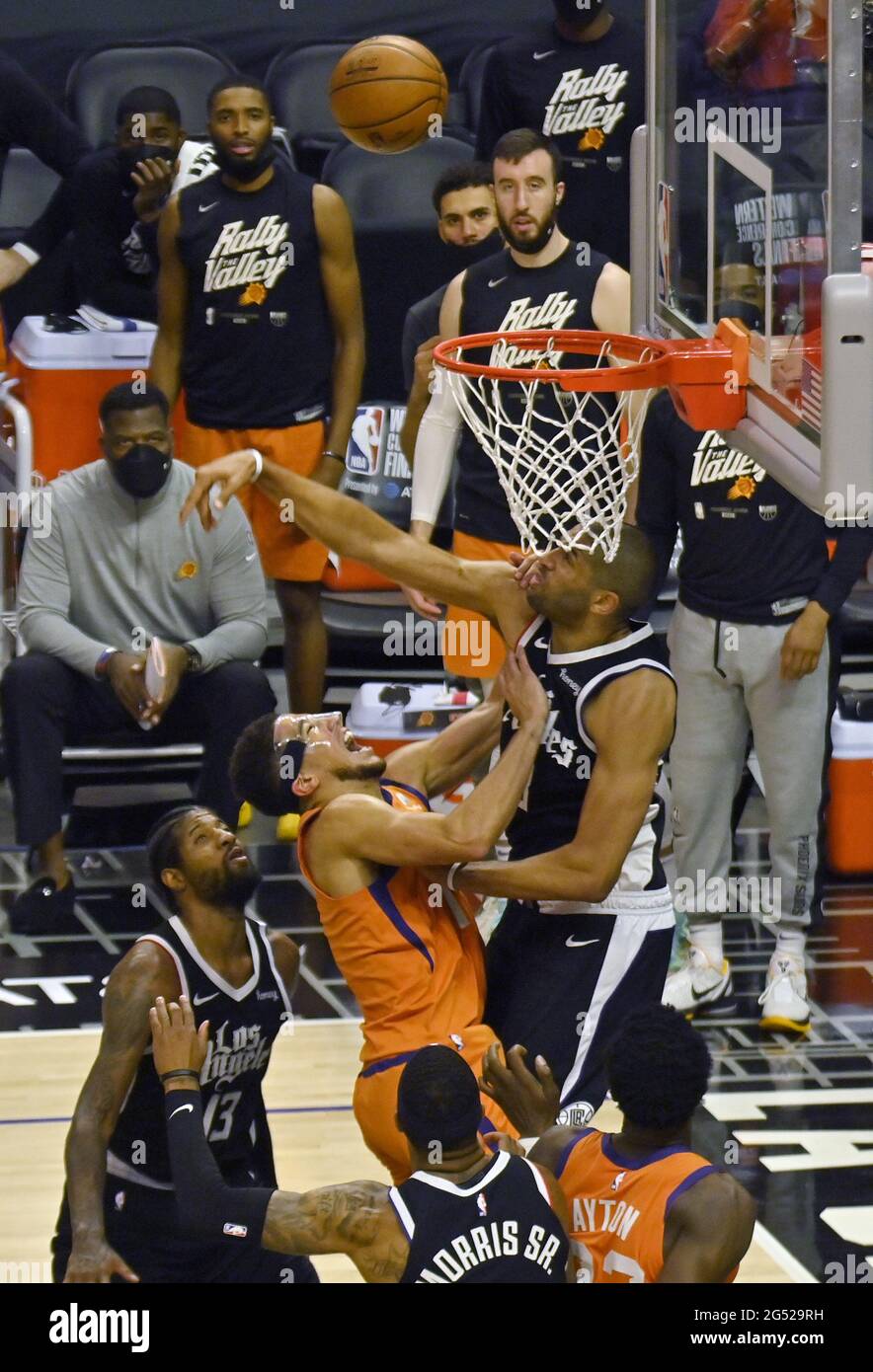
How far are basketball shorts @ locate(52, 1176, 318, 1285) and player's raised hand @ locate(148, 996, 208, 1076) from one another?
320 millimetres

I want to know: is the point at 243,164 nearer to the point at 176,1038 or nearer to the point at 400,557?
the point at 400,557

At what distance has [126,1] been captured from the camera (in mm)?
10211

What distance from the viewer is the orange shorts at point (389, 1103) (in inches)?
161

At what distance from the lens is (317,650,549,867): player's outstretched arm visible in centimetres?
409

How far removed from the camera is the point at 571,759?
14.4 feet

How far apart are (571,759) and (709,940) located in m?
1.86

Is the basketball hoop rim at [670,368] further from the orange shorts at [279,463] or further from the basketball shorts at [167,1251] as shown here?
the orange shorts at [279,463]

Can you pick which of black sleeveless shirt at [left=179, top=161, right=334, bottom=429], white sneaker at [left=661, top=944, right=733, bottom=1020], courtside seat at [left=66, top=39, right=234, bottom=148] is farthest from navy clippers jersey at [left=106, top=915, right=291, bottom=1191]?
courtside seat at [left=66, top=39, right=234, bottom=148]

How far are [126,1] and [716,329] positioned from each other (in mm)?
6528

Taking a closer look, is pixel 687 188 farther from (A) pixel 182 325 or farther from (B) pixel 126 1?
(B) pixel 126 1

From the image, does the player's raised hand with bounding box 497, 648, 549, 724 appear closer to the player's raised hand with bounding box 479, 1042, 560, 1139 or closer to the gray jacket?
the player's raised hand with bounding box 479, 1042, 560, 1139

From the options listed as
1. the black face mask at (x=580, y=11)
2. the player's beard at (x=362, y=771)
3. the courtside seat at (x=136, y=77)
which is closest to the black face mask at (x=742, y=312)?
the player's beard at (x=362, y=771)

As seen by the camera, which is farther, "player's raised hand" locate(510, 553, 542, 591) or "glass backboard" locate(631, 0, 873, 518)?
"player's raised hand" locate(510, 553, 542, 591)

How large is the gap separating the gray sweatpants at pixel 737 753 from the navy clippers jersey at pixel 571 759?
1.60 metres
